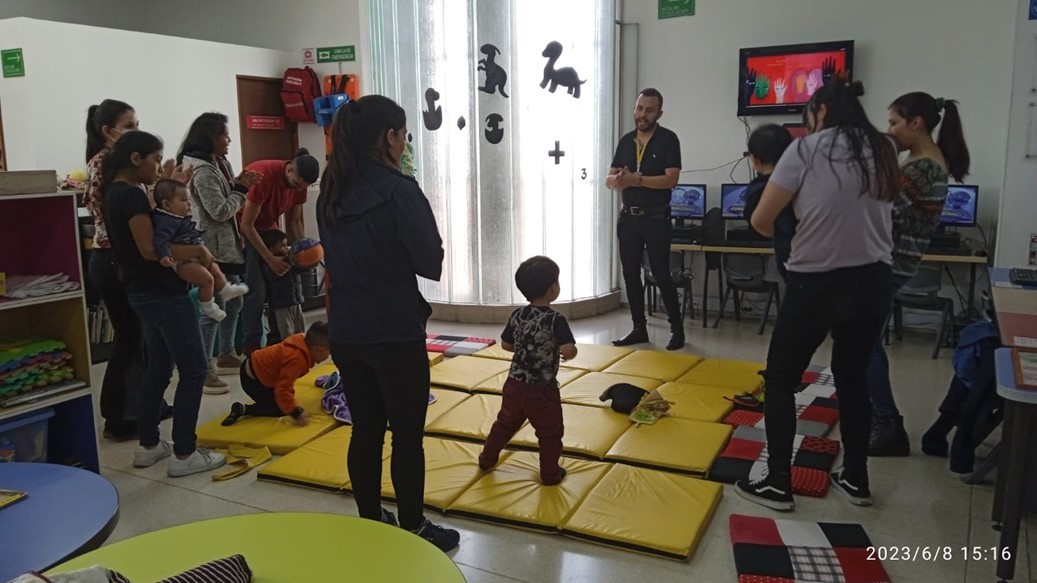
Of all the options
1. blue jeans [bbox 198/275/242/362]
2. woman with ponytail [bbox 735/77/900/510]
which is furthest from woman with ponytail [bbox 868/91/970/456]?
blue jeans [bbox 198/275/242/362]

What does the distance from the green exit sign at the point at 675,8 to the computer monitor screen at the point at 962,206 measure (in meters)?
2.56

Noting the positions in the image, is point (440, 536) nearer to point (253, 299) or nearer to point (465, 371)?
point (465, 371)

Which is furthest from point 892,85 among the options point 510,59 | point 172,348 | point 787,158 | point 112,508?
point 112,508

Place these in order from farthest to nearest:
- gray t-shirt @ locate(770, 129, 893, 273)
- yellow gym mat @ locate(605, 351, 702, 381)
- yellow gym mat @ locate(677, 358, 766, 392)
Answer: yellow gym mat @ locate(605, 351, 702, 381)
yellow gym mat @ locate(677, 358, 766, 392)
gray t-shirt @ locate(770, 129, 893, 273)

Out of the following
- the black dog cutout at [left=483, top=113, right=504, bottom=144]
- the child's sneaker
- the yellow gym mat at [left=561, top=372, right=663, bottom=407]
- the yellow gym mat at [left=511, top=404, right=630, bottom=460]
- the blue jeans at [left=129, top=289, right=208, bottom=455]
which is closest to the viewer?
the blue jeans at [left=129, top=289, right=208, bottom=455]

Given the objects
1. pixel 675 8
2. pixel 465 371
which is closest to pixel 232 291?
pixel 465 371

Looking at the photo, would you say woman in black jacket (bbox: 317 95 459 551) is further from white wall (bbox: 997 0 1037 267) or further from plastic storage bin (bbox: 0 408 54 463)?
white wall (bbox: 997 0 1037 267)

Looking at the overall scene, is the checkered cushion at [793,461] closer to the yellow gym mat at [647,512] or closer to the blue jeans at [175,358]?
the yellow gym mat at [647,512]

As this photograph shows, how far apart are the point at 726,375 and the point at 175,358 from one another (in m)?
3.06

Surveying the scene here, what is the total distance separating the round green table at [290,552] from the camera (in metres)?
1.47

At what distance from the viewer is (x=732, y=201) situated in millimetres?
6691

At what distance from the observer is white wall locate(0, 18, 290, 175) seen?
689 centimetres

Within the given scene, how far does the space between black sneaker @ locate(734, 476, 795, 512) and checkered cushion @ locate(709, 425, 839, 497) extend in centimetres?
14
